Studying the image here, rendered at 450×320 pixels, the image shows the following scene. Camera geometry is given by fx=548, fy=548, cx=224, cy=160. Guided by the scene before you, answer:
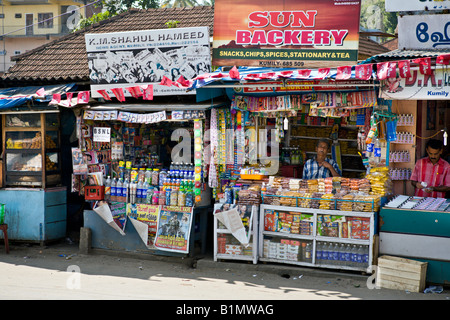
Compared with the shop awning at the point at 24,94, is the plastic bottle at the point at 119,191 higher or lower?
lower

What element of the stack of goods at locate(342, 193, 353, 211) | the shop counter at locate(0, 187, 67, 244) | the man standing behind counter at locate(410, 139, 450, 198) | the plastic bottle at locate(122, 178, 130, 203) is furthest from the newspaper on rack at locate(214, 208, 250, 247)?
the shop counter at locate(0, 187, 67, 244)

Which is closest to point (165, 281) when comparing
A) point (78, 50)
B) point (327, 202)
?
point (327, 202)

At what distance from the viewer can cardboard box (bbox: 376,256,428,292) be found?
7180 millimetres

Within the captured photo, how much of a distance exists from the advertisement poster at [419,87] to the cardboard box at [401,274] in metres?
2.20

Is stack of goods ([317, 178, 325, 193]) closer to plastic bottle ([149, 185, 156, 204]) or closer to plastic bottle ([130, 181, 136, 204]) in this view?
plastic bottle ([149, 185, 156, 204])

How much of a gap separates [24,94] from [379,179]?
6713 mm

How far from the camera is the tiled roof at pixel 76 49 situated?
1118cm

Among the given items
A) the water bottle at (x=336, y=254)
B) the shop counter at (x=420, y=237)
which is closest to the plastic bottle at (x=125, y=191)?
the water bottle at (x=336, y=254)

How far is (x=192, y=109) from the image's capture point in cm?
891

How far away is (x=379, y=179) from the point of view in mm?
8016

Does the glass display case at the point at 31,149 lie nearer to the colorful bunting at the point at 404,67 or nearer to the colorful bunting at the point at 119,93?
the colorful bunting at the point at 119,93

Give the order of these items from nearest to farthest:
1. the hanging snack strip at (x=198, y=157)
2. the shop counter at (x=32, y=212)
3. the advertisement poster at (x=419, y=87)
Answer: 1. the advertisement poster at (x=419, y=87)
2. the hanging snack strip at (x=198, y=157)
3. the shop counter at (x=32, y=212)

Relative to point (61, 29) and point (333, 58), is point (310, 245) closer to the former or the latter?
point (333, 58)

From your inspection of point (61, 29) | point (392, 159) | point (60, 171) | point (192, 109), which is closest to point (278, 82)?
point (192, 109)
